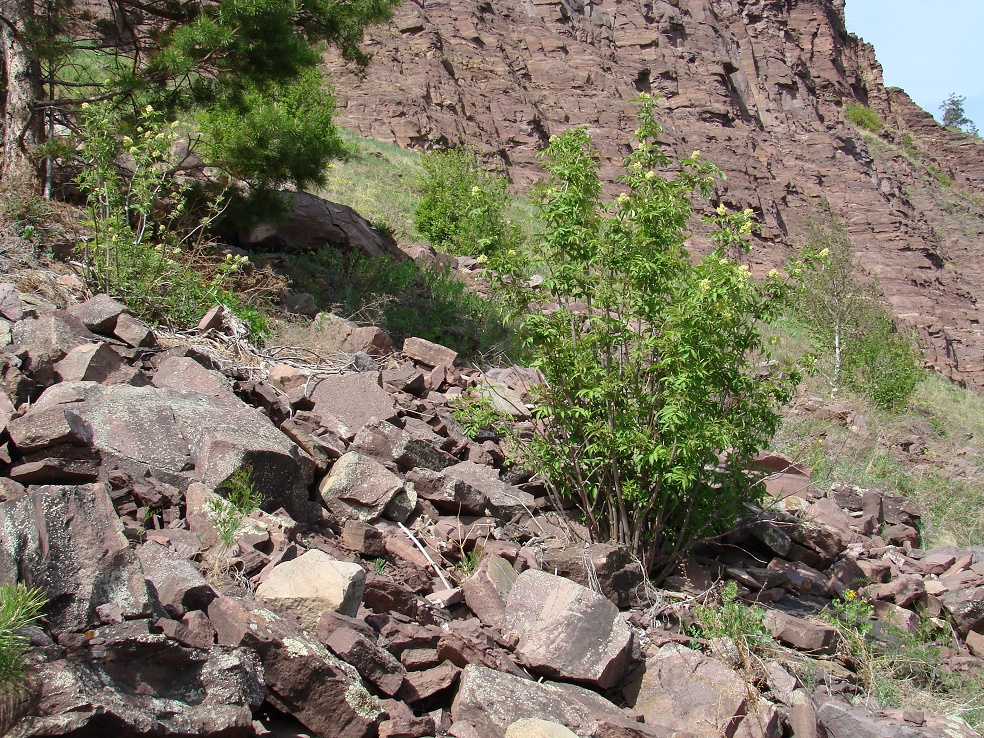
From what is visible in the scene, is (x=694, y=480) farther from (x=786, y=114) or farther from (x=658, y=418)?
(x=786, y=114)

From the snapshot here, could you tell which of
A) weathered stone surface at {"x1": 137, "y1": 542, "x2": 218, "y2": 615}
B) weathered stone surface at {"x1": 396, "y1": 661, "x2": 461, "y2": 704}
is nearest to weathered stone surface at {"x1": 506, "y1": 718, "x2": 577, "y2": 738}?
weathered stone surface at {"x1": 396, "y1": 661, "x2": 461, "y2": 704}

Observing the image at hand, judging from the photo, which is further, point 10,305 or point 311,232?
point 311,232

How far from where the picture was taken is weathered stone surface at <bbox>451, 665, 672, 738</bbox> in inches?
105

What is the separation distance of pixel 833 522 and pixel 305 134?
6.22m

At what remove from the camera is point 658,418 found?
4145 mm

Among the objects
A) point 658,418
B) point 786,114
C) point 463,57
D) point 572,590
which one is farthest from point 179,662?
point 786,114

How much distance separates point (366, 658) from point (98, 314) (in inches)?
124

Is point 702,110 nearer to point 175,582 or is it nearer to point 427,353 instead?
point 427,353

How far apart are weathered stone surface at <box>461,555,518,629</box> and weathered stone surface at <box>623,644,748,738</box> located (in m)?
0.63

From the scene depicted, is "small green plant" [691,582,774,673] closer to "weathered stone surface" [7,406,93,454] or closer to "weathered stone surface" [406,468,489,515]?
"weathered stone surface" [406,468,489,515]

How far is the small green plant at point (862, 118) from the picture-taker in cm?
4122

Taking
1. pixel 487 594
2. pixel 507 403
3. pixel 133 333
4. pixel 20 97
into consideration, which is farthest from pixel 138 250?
pixel 487 594

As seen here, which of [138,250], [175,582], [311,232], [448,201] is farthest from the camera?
[448,201]

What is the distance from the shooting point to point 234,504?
337 centimetres
